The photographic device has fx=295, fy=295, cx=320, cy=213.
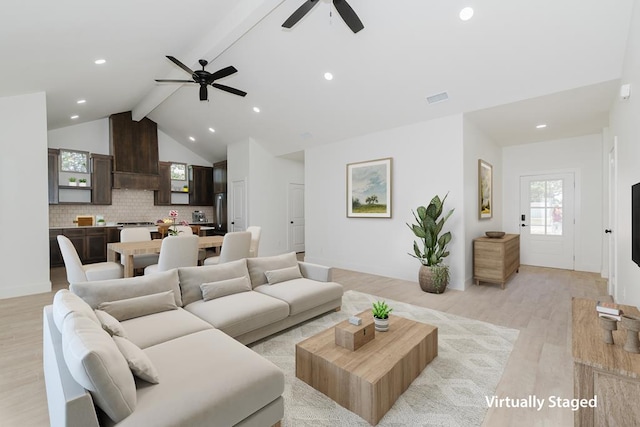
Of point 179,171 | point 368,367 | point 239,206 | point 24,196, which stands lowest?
point 368,367

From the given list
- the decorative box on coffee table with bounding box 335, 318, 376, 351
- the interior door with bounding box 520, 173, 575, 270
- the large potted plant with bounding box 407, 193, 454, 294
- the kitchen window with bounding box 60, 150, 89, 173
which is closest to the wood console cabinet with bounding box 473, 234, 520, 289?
the large potted plant with bounding box 407, 193, 454, 294

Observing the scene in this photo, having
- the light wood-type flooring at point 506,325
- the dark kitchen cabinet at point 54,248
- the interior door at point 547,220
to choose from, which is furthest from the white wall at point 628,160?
the dark kitchen cabinet at point 54,248

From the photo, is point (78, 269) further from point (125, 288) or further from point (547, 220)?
point (547, 220)

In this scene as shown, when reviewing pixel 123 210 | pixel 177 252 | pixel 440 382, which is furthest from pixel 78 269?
pixel 123 210

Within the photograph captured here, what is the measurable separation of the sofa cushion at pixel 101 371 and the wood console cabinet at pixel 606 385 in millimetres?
2184

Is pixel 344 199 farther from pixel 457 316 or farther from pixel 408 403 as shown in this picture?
pixel 408 403

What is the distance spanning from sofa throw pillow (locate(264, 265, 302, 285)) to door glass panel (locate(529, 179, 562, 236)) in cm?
556

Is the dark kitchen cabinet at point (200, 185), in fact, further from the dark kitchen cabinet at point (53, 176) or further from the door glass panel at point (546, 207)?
the door glass panel at point (546, 207)

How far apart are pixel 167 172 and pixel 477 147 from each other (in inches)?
302

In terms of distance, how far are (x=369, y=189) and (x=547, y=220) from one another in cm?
389

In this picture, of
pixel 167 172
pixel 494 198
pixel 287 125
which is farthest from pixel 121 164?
pixel 494 198

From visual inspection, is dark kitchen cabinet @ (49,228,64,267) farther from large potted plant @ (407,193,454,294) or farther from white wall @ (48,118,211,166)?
large potted plant @ (407,193,454,294)

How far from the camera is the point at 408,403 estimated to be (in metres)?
1.95

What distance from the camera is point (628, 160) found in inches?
114
